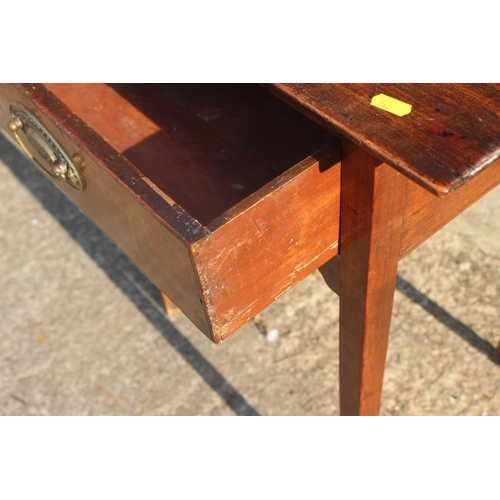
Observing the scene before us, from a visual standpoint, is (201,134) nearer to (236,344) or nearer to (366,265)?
(366,265)

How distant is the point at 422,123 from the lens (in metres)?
0.69

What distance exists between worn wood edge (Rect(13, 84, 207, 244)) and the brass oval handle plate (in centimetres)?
5

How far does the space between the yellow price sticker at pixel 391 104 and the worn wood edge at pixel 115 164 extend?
0.23 m

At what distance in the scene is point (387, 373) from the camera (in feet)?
4.70

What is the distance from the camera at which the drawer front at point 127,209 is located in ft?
2.41

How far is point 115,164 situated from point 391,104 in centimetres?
32

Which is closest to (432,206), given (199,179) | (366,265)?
(366,265)

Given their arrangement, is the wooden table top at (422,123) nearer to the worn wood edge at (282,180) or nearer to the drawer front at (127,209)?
A: the worn wood edge at (282,180)

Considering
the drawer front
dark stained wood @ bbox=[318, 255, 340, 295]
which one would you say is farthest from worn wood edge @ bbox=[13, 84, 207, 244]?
dark stained wood @ bbox=[318, 255, 340, 295]

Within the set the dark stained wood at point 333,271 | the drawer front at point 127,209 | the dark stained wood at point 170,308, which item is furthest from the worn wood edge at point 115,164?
the dark stained wood at point 170,308

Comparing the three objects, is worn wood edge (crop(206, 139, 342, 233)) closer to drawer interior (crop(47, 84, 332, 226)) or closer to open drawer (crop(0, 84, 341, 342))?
open drawer (crop(0, 84, 341, 342))

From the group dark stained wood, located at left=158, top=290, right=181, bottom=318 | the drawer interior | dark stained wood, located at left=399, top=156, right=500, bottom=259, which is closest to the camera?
dark stained wood, located at left=399, top=156, right=500, bottom=259

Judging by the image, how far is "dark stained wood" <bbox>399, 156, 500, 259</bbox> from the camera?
84 centimetres

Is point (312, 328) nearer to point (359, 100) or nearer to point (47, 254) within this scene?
point (47, 254)
